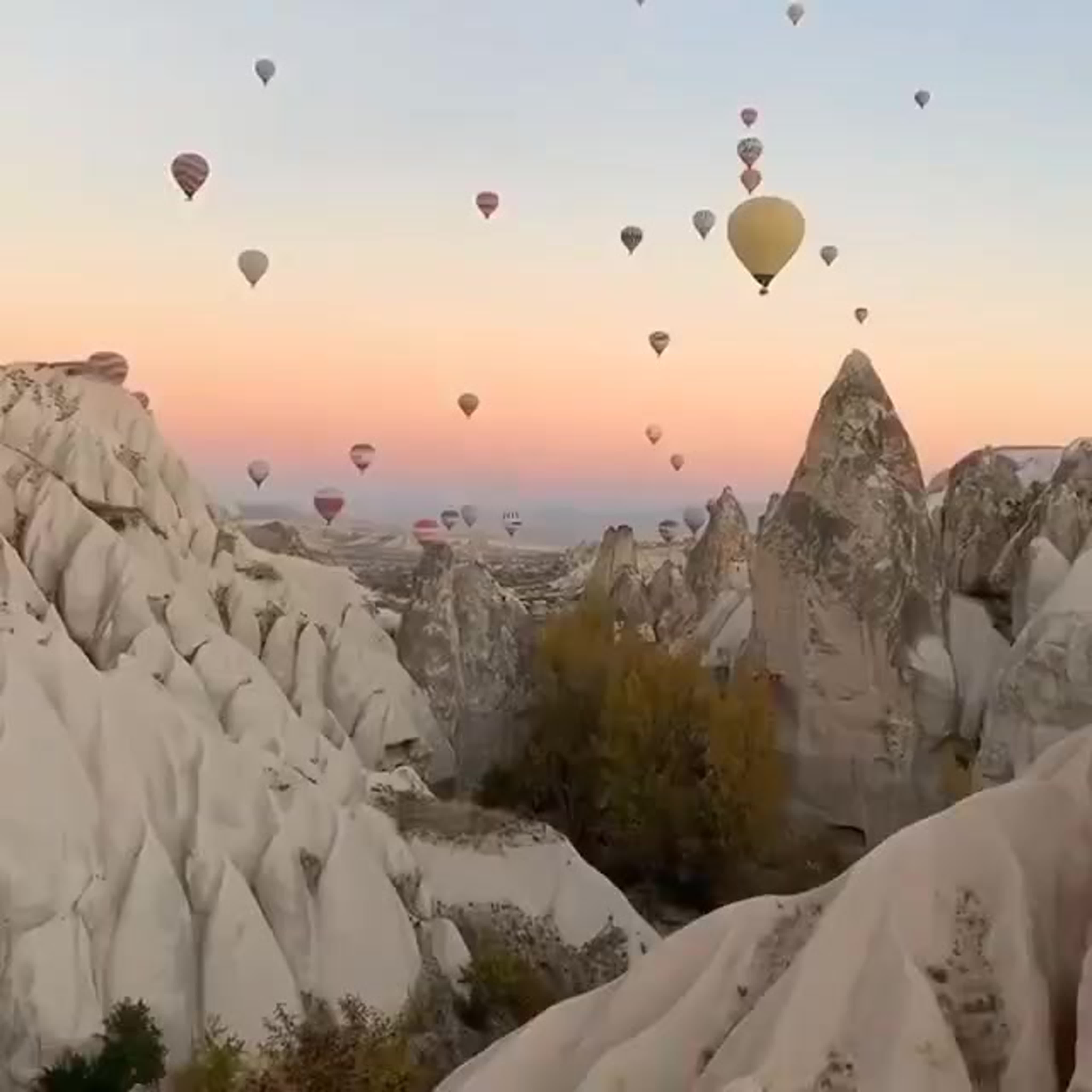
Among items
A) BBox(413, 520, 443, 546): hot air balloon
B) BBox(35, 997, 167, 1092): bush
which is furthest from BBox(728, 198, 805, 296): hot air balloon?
BBox(413, 520, 443, 546): hot air balloon

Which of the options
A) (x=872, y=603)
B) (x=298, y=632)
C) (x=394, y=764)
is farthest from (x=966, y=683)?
(x=298, y=632)

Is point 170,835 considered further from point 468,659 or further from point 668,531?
point 668,531

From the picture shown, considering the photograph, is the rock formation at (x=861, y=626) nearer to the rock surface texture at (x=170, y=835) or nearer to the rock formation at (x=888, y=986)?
the rock surface texture at (x=170, y=835)

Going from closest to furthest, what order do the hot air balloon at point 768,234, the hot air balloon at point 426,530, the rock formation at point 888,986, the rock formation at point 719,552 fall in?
the rock formation at point 888,986 → the hot air balloon at point 768,234 → the rock formation at point 719,552 → the hot air balloon at point 426,530

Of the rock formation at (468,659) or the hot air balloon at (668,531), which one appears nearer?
the rock formation at (468,659)

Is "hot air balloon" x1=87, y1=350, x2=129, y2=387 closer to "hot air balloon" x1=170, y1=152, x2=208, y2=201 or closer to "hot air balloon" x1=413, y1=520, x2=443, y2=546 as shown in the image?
"hot air balloon" x1=170, y1=152, x2=208, y2=201

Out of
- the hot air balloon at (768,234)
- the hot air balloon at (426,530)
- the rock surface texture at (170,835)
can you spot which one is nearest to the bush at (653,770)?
the rock surface texture at (170,835)
